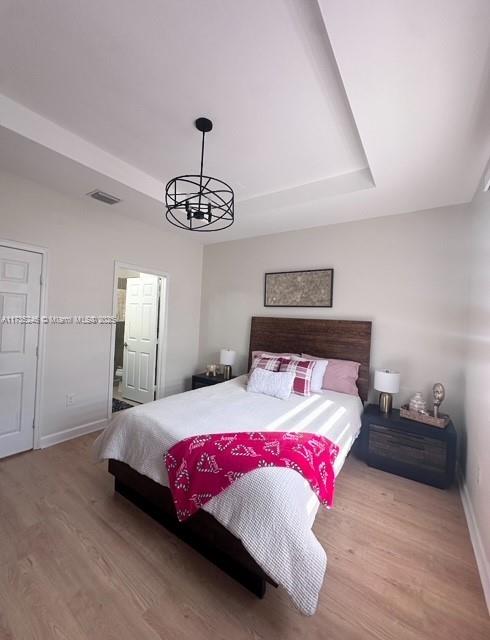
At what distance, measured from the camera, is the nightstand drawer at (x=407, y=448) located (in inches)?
92.2

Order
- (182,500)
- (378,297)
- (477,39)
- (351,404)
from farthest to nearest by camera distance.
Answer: (378,297)
(351,404)
(182,500)
(477,39)

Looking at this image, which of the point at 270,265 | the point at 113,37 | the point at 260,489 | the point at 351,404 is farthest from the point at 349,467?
the point at 113,37

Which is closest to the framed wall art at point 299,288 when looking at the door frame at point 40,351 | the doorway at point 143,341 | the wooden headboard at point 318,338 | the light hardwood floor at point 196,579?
the wooden headboard at point 318,338

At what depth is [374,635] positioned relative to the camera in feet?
4.06

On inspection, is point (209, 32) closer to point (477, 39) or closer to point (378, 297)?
point (477, 39)

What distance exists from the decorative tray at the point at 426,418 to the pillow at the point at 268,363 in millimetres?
1290

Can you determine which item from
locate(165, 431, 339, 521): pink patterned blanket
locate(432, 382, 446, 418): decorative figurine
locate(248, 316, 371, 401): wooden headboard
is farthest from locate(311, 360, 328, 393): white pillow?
locate(165, 431, 339, 521): pink patterned blanket

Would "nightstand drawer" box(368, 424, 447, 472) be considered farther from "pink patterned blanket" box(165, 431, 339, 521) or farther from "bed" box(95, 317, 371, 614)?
"pink patterned blanket" box(165, 431, 339, 521)

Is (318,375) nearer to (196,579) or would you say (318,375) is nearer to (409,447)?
(409,447)

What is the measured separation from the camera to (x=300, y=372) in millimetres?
2902

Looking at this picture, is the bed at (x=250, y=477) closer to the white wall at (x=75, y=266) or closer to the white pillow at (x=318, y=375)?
the white pillow at (x=318, y=375)

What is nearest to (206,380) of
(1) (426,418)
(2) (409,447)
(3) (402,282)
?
(2) (409,447)

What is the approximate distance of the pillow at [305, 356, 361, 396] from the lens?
2.96 metres

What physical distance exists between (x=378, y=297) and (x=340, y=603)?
263cm
